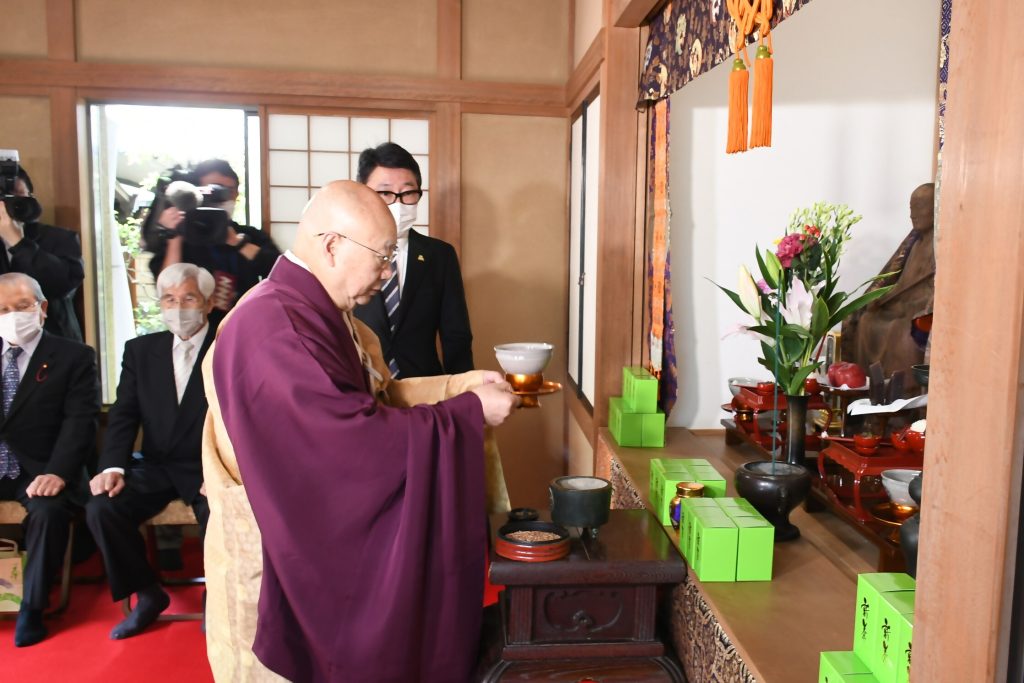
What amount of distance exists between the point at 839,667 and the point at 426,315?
2322mm

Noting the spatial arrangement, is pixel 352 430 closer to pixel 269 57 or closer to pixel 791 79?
pixel 791 79

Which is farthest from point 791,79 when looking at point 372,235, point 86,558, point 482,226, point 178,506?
point 86,558

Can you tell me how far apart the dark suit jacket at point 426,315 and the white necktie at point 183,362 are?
730 mm

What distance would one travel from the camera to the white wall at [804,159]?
3129 millimetres

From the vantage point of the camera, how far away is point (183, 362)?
11.0 feet

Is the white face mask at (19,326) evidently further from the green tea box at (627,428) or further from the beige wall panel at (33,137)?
the green tea box at (627,428)

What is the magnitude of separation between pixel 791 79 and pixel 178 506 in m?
2.89

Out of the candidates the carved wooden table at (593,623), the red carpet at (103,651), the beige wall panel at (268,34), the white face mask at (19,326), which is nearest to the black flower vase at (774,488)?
the carved wooden table at (593,623)

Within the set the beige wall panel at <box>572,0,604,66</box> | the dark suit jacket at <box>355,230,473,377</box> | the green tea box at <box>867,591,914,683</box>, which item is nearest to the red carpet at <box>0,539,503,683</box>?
the dark suit jacket at <box>355,230,473,377</box>

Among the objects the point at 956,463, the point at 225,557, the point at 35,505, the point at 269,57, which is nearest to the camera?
the point at 956,463

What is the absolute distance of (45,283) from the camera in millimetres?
3539

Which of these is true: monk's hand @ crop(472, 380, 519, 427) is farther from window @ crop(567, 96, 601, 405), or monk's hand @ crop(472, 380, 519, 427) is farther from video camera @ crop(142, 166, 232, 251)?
video camera @ crop(142, 166, 232, 251)

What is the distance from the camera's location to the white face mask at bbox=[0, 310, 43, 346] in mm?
3205

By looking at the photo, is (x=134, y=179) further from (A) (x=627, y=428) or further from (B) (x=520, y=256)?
(A) (x=627, y=428)
